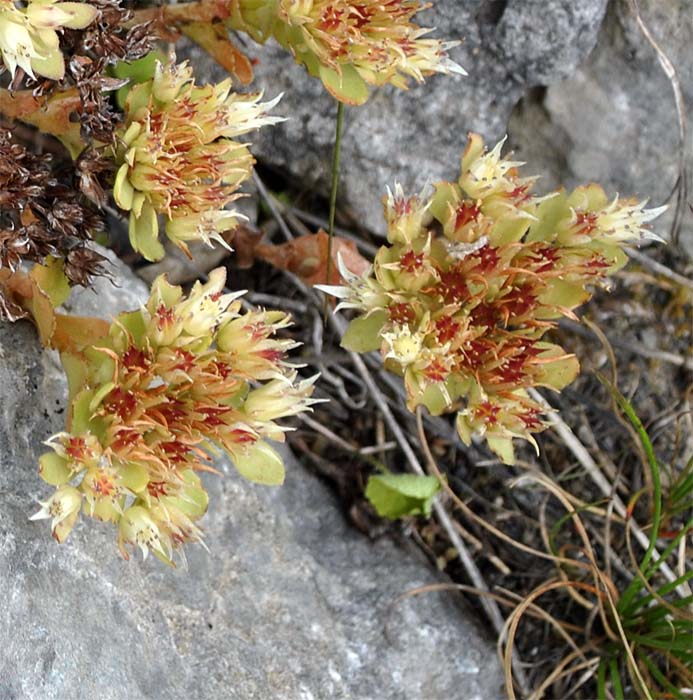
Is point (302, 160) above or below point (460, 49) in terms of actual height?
below

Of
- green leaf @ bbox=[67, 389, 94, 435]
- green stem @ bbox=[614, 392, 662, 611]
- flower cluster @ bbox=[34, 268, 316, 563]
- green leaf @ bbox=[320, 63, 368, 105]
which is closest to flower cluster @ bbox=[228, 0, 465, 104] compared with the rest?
green leaf @ bbox=[320, 63, 368, 105]

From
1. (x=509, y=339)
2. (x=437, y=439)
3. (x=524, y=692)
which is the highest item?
(x=509, y=339)

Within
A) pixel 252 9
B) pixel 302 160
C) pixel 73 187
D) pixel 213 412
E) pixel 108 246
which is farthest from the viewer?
pixel 302 160

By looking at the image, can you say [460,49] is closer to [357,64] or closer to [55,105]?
[357,64]

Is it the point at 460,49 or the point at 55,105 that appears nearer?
the point at 55,105

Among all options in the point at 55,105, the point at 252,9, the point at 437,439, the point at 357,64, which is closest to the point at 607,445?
the point at 437,439

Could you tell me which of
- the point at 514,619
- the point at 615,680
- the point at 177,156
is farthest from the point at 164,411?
the point at 615,680

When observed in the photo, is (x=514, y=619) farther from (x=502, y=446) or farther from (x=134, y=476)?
(x=134, y=476)
